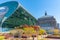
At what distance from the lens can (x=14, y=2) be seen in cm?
5606

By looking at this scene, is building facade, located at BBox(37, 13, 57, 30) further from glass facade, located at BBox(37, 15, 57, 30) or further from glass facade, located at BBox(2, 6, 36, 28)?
glass facade, located at BBox(2, 6, 36, 28)

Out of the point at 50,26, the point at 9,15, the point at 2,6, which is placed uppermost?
the point at 2,6

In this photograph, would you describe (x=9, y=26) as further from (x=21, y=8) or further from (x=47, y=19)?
(x=47, y=19)

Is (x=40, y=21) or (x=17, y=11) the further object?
(x=40, y=21)

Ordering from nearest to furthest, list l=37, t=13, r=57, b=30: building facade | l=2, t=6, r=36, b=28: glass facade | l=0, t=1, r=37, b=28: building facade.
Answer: l=0, t=1, r=37, b=28: building facade
l=2, t=6, r=36, b=28: glass facade
l=37, t=13, r=57, b=30: building facade

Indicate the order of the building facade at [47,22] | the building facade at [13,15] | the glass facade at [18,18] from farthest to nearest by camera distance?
the building facade at [47,22] → the glass facade at [18,18] → the building facade at [13,15]

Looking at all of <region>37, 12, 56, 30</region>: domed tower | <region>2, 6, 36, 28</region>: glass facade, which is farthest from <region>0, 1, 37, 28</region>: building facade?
<region>37, 12, 56, 30</region>: domed tower

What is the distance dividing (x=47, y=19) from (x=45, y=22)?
5.68 ft

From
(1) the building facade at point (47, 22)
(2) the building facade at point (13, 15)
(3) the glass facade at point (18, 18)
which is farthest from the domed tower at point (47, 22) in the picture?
(2) the building facade at point (13, 15)

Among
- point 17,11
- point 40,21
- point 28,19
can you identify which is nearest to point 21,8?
point 17,11

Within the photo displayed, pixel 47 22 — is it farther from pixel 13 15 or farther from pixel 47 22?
pixel 13 15

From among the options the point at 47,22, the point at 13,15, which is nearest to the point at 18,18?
the point at 13,15

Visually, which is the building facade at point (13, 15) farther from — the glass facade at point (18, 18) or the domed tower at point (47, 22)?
the domed tower at point (47, 22)

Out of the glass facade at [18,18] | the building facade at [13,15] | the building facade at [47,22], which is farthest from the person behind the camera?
the building facade at [47,22]
